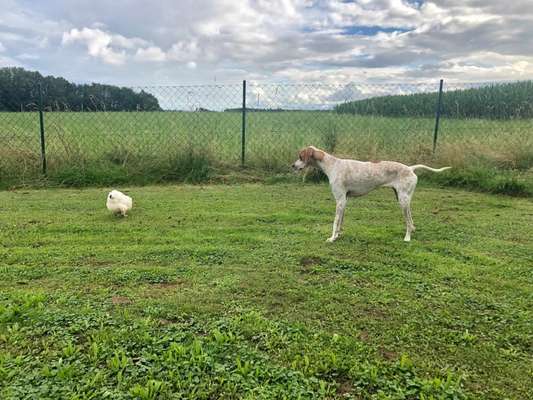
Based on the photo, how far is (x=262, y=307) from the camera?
3.29m

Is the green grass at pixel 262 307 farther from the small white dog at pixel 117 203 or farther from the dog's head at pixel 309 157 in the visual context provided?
the dog's head at pixel 309 157

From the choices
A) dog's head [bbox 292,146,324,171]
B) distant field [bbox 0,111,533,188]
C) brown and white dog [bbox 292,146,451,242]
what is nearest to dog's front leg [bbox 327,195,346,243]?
brown and white dog [bbox 292,146,451,242]

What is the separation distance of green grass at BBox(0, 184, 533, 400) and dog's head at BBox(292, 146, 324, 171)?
864 mm

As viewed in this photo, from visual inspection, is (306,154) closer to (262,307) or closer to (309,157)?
(309,157)

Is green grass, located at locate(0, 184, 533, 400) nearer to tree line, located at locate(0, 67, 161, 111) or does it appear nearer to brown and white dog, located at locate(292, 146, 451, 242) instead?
brown and white dog, located at locate(292, 146, 451, 242)

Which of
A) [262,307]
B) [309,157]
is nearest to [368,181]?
[309,157]

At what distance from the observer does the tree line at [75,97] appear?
31.4 ft

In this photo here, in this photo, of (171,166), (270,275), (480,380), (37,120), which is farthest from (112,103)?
(480,380)

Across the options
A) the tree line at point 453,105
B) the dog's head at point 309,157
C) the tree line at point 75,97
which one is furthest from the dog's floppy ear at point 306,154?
the tree line at point 75,97

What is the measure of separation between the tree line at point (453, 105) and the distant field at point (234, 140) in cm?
20

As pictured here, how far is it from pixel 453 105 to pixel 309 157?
23.4 ft

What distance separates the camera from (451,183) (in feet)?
28.0

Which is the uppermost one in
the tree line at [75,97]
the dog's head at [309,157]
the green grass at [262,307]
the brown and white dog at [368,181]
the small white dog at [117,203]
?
the tree line at [75,97]

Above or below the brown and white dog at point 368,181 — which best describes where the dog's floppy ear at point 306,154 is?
above
